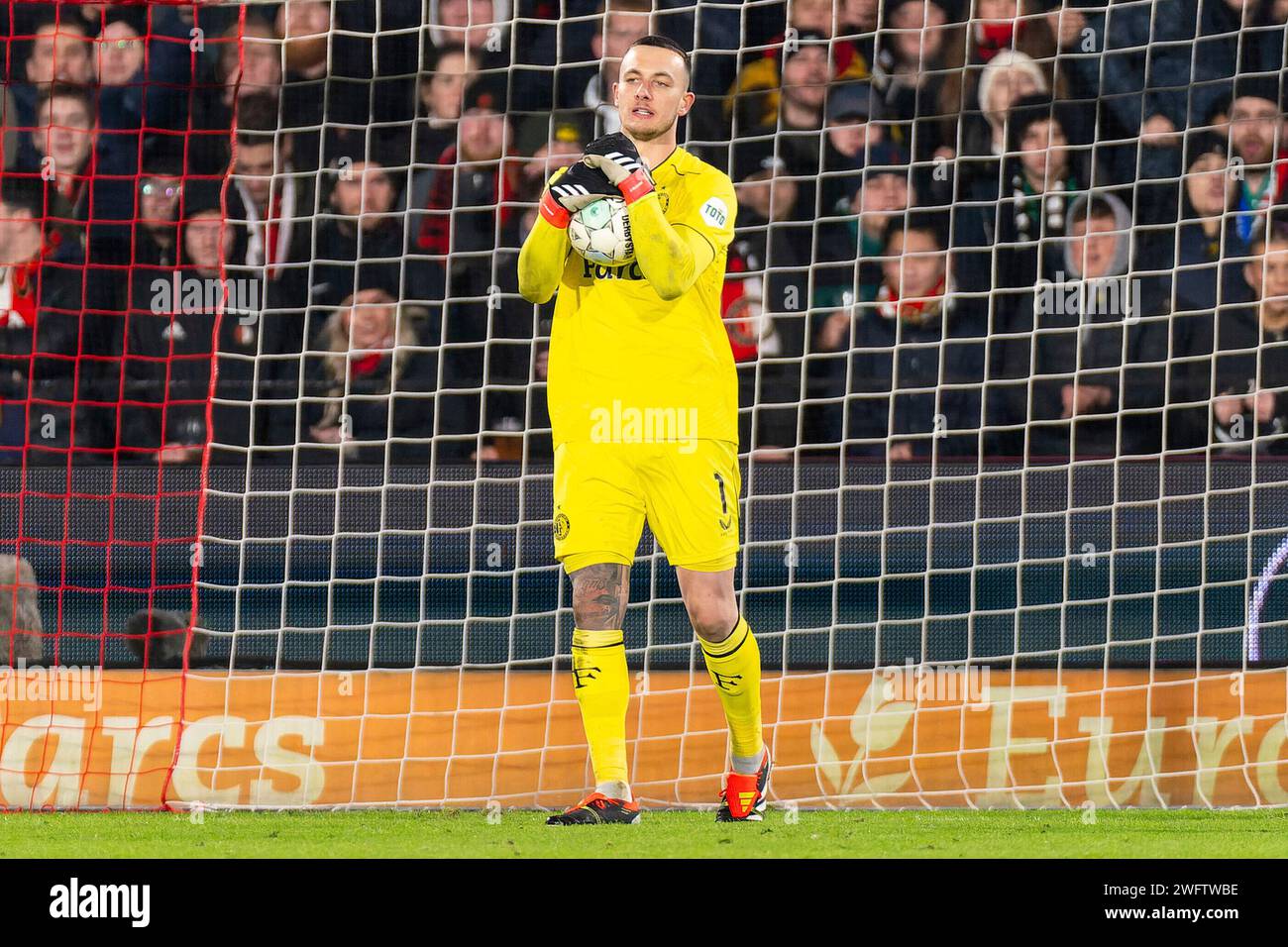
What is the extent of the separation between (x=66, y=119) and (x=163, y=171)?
1.36ft

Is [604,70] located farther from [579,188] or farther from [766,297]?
[579,188]

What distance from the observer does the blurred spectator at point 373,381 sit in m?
6.43

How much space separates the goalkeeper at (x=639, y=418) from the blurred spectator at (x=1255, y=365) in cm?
308

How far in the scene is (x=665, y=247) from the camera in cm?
327

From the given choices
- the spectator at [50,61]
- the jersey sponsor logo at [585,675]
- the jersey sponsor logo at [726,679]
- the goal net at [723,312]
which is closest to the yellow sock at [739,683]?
the jersey sponsor logo at [726,679]

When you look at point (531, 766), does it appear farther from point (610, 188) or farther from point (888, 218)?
point (888, 218)

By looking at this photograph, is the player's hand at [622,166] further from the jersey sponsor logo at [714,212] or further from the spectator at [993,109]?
the spectator at [993,109]

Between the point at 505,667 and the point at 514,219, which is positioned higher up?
the point at 514,219

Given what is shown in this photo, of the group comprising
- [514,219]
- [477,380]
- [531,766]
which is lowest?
[531,766]

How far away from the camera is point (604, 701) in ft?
11.2

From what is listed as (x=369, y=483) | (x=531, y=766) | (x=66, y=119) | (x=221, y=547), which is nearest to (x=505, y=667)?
(x=531, y=766)

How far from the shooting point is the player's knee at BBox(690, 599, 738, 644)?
11.6ft

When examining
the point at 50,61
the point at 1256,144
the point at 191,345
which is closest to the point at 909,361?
the point at 1256,144

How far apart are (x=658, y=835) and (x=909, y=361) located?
138 inches
